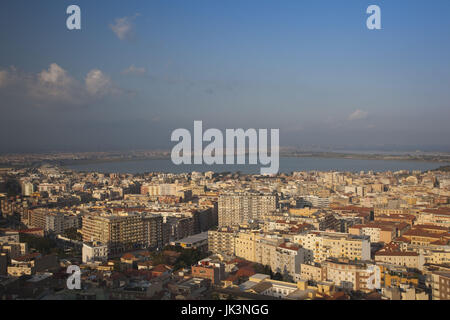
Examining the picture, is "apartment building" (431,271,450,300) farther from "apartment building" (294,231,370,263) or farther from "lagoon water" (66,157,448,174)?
"lagoon water" (66,157,448,174)

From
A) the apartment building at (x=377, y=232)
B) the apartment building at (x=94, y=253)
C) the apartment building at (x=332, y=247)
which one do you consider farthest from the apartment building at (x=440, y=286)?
the apartment building at (x=94, y=253)

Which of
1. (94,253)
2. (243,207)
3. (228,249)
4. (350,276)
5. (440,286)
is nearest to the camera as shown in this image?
(440,286)

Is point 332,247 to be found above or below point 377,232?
above

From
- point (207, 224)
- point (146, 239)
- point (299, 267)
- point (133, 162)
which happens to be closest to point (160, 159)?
point (133, 162)

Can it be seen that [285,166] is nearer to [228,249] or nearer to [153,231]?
[153,231]

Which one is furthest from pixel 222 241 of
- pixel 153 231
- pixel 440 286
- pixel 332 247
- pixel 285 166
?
pixel 285 166

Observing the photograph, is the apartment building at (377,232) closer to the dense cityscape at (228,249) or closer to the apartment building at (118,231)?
the dense cityscape at (228,249)

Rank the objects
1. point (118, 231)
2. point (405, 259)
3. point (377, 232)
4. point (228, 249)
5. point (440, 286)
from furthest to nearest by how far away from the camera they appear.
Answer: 1. point (377, 232)
2. point (118, 231)
3. point (228, 249)
4. point (405, 259)
5. point (440, 286)

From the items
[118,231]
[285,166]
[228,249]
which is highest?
[285,166]
